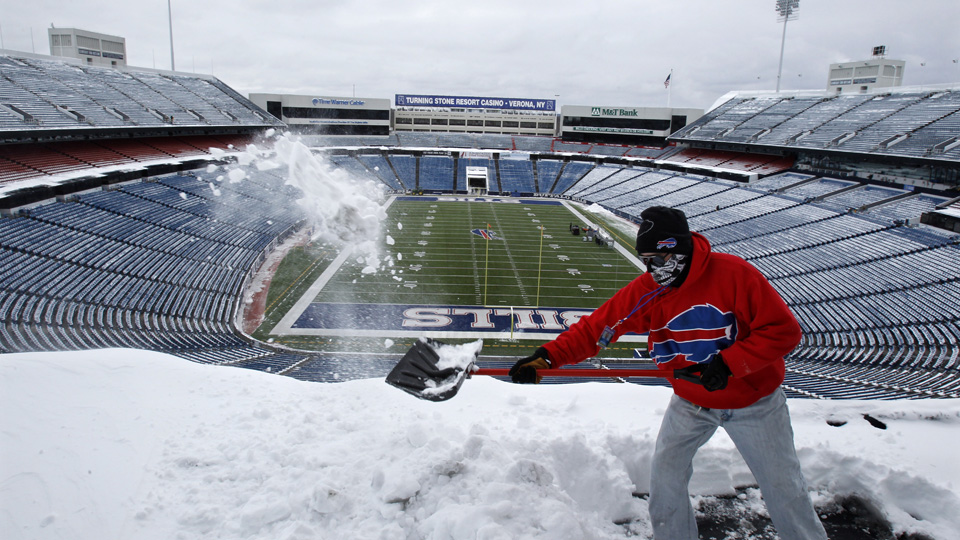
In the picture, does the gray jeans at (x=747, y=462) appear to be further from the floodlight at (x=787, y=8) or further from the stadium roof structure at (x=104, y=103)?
the floodlight at (x=787, y=8)

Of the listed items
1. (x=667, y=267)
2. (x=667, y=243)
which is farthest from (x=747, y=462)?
(x=667, y=243)

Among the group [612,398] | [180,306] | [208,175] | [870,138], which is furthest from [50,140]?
[870,138]

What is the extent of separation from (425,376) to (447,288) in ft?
56.7

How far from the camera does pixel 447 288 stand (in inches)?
842

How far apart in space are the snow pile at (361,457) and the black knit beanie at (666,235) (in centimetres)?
166

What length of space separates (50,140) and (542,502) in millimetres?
31839

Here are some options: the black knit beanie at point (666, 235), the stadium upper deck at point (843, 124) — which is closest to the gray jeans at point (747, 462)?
the black knit beanie at point (666, 235)

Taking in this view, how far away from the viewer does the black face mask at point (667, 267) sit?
3.18 metres

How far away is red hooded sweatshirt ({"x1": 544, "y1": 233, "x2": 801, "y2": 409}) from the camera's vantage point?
288 cm

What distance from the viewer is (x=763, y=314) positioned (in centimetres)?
291

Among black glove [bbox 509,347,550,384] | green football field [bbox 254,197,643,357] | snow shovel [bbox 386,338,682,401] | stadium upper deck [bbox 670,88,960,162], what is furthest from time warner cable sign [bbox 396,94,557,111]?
black glove [bbox 509,347,550,384]

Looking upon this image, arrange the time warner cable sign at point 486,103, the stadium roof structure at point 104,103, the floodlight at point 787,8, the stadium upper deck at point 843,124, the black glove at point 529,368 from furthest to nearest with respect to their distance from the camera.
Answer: the time warner cable sign at point 486,103
the floodlight at point 787,8
the stadium upper deck at point 843,124
the stadium roof structure at point 104,103
the black glove at point 529,368

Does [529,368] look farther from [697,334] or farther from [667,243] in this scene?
[667,243]

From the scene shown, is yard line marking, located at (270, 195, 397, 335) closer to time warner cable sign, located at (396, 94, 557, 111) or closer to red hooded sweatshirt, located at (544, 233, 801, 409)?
red hooded sweatshirt, located at (544, 233, 801, 409)
